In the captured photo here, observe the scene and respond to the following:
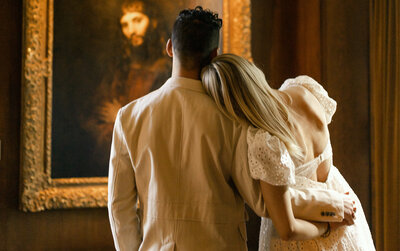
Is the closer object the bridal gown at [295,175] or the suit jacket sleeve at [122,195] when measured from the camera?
the bridal gown at [295,175]

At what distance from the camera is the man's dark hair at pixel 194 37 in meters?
1.34

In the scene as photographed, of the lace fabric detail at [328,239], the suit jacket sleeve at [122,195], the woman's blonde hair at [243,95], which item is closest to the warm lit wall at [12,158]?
the suit jacket sleeve at [122,195]

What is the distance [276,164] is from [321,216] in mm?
360

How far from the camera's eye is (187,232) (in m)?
1.28

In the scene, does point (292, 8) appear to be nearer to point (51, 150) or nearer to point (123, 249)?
point (51, 150)

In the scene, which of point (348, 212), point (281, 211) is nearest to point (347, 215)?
point (348, 212)

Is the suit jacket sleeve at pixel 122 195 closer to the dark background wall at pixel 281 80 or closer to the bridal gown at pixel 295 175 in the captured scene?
the bridal gown at pixel 295 175

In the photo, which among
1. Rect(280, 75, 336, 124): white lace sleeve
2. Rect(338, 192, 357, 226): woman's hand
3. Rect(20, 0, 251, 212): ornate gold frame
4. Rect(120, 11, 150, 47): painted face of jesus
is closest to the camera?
Rect(338, 192, 357, 226): woman's hand

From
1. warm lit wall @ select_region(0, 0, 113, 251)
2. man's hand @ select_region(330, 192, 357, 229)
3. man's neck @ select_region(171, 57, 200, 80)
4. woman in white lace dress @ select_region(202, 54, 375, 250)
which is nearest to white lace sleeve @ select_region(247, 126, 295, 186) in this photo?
woman in white lace dress @ select_region(202, 54, 375, 250)

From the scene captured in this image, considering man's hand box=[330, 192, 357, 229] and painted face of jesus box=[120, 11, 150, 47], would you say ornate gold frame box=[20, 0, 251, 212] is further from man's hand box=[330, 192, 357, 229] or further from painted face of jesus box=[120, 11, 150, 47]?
man's hand box=[330, 192, 357, 229]

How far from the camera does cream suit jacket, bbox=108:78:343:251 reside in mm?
1275

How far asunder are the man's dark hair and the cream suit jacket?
0.27 ft

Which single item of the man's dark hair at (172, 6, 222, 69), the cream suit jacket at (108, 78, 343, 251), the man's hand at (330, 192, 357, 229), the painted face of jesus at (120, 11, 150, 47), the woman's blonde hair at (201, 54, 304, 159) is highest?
the painted face of jesus at (120, 11, 150, 47)

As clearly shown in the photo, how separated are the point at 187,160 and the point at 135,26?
5.73ft
